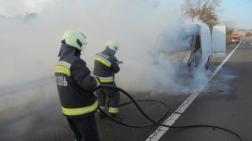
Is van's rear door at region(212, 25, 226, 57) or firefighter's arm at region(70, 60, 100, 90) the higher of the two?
firefighter's arm at region(70, 60, 100, 90)

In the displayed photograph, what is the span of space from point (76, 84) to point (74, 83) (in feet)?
0.09

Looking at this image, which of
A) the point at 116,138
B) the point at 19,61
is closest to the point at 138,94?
the point at 116,138

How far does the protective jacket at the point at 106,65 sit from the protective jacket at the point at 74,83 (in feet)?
4.95

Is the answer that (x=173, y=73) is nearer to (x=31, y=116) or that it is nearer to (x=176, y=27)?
(x=176, y=27)

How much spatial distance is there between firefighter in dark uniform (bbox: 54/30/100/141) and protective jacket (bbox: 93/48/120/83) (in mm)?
1500

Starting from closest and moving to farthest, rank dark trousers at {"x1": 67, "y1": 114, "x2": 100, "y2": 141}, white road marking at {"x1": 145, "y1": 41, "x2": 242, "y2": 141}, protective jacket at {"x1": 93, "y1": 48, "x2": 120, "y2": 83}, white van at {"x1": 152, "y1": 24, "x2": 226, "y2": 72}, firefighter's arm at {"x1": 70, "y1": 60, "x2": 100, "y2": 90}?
firefighter's arm at {"x1": 70, "y1": 60, "x2": 100, "y2": 90}
dark trousers at {"x1": 67, "y1": 114, "x2": 100, "y2": 141}
white road marking at {"x1": 145, "y1": 41, "x2": 242, "y2": 141}
protective jacket at {"x1": 93, "y1": 48, "x2": 120, "y2": 83}
white van at {"x1": 152, "y1": 24, "x2": 226, "y2": 72}

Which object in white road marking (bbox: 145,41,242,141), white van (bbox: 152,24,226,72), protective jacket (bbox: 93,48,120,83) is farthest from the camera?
white van (bbox: 152,24,226,72)

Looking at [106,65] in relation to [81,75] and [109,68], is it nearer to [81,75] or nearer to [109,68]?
[109,68]

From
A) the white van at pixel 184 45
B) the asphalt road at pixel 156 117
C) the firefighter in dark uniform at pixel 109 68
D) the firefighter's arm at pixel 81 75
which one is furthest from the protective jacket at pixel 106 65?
the white van at pixel 184 45

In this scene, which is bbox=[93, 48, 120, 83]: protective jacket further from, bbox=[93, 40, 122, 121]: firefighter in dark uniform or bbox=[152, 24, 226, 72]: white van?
bbox=[152, 24, 226, 72]: white van

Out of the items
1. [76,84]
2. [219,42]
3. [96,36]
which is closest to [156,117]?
[76,84]

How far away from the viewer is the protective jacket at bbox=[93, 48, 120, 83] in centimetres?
362

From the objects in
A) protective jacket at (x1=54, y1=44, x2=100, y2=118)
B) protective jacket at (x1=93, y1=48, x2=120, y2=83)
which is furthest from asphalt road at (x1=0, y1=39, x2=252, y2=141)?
protective jacket at (x1=54, y1=44, x2=100, y2=118)

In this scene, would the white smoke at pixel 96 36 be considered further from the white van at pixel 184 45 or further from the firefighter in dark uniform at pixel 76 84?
the firefighter in dark uniform at pixel 76 84
